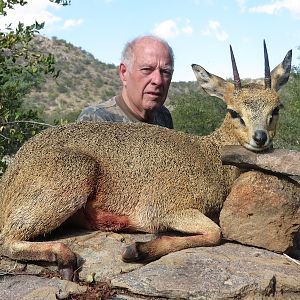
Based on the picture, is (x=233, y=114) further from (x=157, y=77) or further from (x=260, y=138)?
(x=157, y=77)

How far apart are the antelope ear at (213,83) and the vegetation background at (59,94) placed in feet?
9.82

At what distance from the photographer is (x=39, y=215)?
6305 millimetres

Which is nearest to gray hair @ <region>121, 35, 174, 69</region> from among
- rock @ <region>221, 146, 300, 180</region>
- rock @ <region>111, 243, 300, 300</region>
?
rock @ <region>221, 146, 300, 180</region>

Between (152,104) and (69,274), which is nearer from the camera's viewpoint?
(69,274)

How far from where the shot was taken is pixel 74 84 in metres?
68.5

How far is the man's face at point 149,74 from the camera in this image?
9.48m

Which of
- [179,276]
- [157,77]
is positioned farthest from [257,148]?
[157,77]

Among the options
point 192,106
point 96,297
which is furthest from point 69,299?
point 192,106

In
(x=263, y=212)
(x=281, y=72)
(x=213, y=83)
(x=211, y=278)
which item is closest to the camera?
(x=211, y=278)

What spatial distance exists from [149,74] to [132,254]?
421cm

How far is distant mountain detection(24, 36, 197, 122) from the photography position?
6253 centimetres

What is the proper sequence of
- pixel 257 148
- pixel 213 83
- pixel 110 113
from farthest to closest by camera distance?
pixel 110 113, pixel 213 83, pixel 257 148

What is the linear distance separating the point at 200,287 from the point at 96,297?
3.29 feet

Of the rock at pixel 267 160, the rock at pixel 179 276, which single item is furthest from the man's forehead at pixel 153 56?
the rock at pixel 179 276
